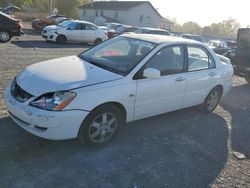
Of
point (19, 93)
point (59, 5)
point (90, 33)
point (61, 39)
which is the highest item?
point (59, 5)

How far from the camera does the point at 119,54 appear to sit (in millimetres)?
5191

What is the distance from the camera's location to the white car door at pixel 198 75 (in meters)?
5.64

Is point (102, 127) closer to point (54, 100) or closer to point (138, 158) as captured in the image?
point (138, 158)

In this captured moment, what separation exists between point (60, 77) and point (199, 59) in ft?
9.95

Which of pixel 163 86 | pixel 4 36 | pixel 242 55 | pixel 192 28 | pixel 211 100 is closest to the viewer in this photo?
pixel 163 86

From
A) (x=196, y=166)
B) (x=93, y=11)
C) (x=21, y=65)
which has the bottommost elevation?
(x=196, y=166)

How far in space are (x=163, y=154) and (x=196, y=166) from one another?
0.53 m

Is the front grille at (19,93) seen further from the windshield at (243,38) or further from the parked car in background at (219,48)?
the parked car in background at (219,48)

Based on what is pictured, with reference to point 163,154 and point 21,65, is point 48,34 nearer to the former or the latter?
point 21,65

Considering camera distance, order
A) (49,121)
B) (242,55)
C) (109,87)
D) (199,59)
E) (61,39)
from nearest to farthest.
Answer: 1. (49,121)
2. (109,87)
3. (199,59)
4. (242,55)
5. (61,39)

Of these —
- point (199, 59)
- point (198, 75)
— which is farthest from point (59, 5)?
point (198, 75)

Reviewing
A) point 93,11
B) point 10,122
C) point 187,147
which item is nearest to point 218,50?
point 187,147

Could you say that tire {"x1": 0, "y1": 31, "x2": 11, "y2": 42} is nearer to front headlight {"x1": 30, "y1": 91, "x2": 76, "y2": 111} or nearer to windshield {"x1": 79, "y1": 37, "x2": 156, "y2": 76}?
windshield {"x1": 79, "y1": 37, "x2": 156, "y2": 76}

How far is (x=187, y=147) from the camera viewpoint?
491cm
